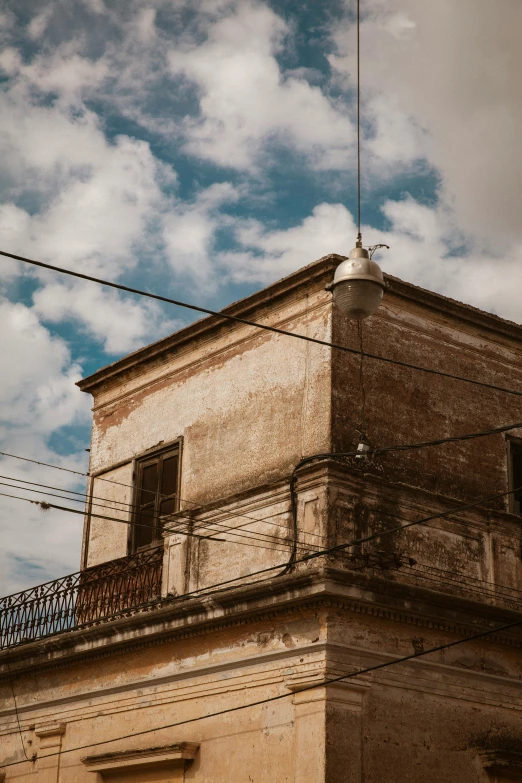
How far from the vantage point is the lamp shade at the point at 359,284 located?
397 inches

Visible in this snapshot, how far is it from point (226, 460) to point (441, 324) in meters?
3.11

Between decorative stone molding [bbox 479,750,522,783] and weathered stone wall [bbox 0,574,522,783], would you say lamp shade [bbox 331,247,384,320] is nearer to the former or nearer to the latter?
weathered stone wall [bbox 0,574,522,783]

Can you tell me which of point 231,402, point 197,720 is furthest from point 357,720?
point 231,402

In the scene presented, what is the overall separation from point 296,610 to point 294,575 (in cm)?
41

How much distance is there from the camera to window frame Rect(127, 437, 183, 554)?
14430 millimetres

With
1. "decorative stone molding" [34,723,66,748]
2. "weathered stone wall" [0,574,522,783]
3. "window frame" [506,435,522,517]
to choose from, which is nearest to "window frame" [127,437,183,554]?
"weathered stone wall" [0,574,522,783]

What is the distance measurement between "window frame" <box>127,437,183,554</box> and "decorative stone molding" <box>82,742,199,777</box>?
2545 mm

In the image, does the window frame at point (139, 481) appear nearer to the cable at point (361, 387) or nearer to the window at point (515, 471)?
the cable at point (361, 387)

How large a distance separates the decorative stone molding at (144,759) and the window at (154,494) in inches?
103

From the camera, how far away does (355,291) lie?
10094 mm

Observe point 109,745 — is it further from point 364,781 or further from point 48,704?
point 364,781

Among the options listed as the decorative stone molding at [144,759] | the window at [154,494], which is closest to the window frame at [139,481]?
the window at [154,494]

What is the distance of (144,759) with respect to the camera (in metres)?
12.6

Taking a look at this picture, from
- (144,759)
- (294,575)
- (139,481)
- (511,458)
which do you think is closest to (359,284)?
(294,575)
